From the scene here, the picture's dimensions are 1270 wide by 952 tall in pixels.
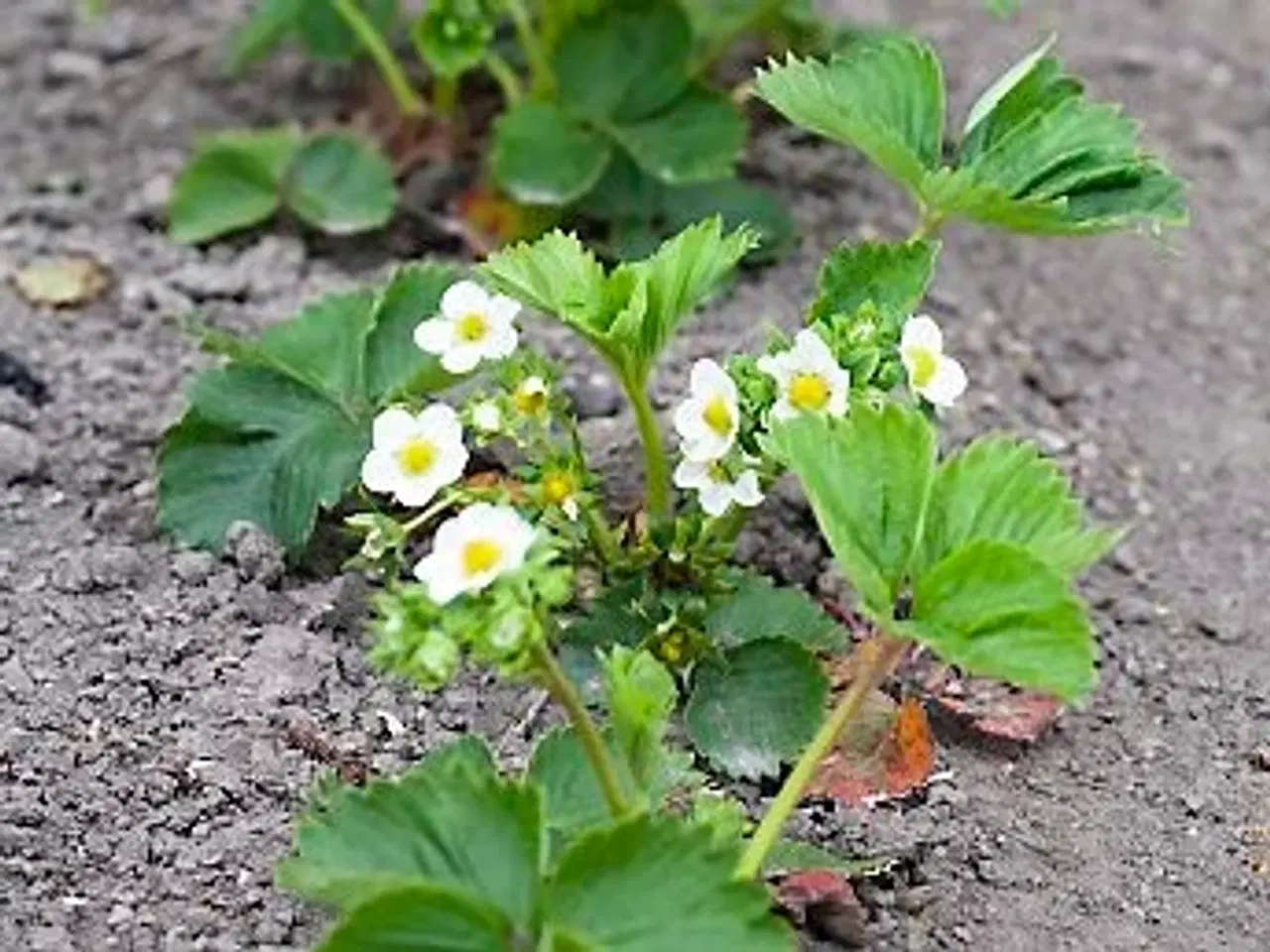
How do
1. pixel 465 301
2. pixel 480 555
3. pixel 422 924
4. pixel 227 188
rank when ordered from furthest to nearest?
pixel 227 188 → pixel 465 301 → pixel 480 555 → pixel 422 924

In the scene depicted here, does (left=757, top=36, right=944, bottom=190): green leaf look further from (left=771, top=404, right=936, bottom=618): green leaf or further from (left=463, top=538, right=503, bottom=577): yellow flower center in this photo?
(left=463, top=538, right=503, bottom=577): yellow flower center

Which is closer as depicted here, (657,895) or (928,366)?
(657,895)

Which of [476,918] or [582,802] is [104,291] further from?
[476,918]

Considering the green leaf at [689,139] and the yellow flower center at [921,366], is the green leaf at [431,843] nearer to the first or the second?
the yellow flower center at [921,366]

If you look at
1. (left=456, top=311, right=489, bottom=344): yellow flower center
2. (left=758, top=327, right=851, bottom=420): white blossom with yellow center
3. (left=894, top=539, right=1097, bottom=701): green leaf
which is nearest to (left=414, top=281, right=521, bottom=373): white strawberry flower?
(left=456, top=311, right=489, bottom=344): yellow flower center

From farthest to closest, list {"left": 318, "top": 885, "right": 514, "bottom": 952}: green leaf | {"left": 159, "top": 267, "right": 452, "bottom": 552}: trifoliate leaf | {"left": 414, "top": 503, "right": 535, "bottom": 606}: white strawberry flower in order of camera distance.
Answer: {"left": 159, "top": 267, "right": 452, "bottom": 552}: trifoliate leaf, {"left": 414, "top": 503, "right": 535, "bottom": 606}: white strawberry flower, {"left": 318, "top": 885, "right": 514, "bottom": 952}: green leaf

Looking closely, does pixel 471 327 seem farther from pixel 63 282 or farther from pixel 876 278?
pixel 63 282

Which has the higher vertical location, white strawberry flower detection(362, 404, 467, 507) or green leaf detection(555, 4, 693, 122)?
white strawberry flower detection(362, 404, 467, 507)

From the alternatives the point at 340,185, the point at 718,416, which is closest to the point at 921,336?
the point at 718,416
